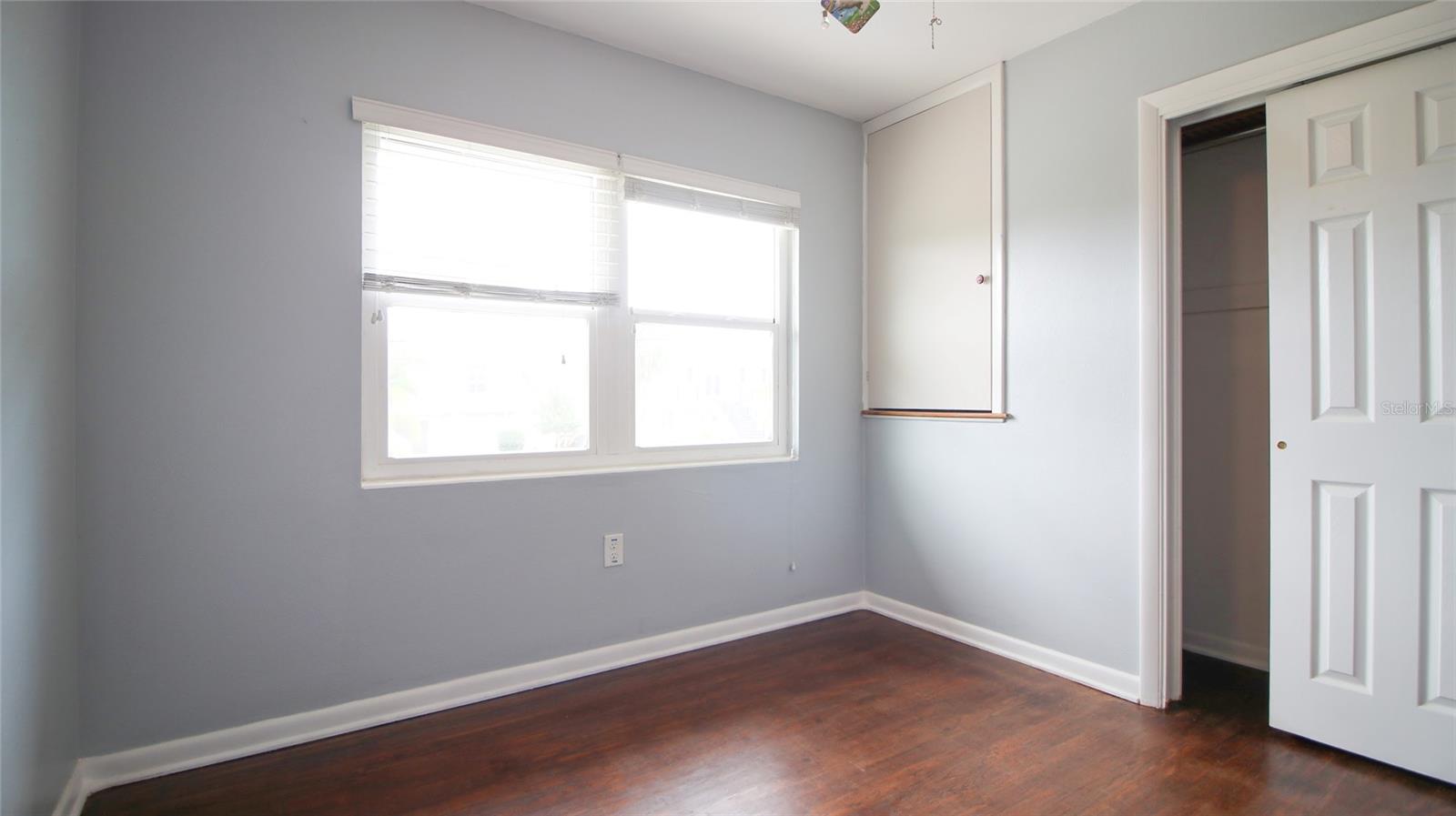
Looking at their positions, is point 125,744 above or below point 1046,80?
below

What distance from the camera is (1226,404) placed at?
113 inches

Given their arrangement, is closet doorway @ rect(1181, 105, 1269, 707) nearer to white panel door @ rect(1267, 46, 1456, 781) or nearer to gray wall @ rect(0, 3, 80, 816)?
white panel door @ rect(1267, 46, 1456, 781)

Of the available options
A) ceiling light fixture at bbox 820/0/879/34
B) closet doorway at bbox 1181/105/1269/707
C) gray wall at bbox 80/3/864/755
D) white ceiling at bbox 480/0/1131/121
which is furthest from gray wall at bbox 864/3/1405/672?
gray wall at bbox 80/3/864/755

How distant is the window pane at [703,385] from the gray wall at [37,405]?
5.77 ft

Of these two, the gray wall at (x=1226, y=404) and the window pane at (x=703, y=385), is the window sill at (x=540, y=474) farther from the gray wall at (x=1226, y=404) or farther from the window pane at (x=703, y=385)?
the gray wall at (x=1226, y=404)

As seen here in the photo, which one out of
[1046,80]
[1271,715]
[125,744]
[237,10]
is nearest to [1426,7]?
[1046,80]

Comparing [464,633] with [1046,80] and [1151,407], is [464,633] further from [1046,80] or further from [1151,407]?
[1046,80]

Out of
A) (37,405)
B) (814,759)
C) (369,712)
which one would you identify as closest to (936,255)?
(814,759)

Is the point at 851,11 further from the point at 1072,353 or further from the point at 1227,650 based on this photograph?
the point at 1227,650

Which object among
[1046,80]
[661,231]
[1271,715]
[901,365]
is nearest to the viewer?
[1271,715]

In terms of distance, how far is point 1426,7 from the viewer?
6.02ft

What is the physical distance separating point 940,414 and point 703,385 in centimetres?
112

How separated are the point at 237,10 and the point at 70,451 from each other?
138 centimetres

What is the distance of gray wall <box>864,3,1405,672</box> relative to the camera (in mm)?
2426
